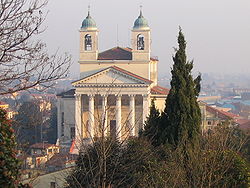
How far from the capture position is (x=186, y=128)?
18.7 m

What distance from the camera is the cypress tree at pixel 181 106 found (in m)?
18.8

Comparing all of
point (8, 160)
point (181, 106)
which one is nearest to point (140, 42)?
point (181, 106)

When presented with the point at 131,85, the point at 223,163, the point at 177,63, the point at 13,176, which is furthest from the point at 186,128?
the point at 131,85

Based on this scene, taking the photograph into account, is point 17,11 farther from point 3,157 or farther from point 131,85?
point 131,85

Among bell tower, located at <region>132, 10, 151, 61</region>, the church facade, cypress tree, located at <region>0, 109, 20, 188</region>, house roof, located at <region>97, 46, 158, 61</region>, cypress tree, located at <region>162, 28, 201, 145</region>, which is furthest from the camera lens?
house roof, located at <region>97, 46, 158, 61</region>

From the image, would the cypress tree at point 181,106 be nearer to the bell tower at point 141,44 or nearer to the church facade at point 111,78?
the church facade at point 111,78

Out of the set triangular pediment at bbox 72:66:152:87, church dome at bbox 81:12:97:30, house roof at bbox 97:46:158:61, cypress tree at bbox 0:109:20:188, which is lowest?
cypress tree at bbox 0:109:20:188

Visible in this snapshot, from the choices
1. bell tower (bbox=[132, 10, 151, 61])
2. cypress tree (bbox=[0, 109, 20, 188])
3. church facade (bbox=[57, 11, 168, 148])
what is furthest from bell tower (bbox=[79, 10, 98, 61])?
cypress tree (bbox=[0, 109, 20, 188])

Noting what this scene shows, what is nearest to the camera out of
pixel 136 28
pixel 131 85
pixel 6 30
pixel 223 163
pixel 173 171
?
pixel 6 30

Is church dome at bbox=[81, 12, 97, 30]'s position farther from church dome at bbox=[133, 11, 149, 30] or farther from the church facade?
church dome at bbox=[133, 11, 149, 30]

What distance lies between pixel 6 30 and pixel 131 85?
118 feet

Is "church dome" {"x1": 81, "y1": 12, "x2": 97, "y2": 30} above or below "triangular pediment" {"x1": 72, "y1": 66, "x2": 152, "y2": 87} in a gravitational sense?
above

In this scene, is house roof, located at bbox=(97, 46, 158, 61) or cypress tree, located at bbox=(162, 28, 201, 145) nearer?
cypress tree, located at bbox=(162, 28, 201, 145)

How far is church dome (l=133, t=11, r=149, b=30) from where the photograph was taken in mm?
47097
